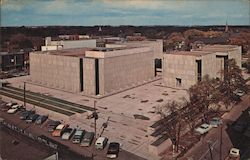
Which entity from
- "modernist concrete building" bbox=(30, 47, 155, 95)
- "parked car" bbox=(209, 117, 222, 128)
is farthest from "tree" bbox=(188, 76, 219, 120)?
"modernist concrete building" bbox=(30, 47, 155, 95)

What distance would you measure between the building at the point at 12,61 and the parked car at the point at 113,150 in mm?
25023

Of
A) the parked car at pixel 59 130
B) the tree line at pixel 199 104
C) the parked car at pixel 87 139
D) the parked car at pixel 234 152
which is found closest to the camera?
the parked car at pixel 234 152

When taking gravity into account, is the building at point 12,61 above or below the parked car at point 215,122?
above

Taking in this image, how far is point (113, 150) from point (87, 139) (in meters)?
1.80

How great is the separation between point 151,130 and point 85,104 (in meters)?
7.08

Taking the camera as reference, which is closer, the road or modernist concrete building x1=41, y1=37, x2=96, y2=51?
the road

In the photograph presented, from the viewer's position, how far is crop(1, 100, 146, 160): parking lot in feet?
42.7

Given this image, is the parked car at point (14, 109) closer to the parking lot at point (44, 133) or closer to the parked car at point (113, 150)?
the parking lot at point (44, 133)

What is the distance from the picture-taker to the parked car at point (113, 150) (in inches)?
499

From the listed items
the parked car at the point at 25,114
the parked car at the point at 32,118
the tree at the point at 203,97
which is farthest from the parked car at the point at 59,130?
the tree at the point at 203,97

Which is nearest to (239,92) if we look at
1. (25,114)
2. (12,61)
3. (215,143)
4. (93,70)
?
(215,143)

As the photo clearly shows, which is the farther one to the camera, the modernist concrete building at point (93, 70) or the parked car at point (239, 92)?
the modernist concrete building at point (93, 70)

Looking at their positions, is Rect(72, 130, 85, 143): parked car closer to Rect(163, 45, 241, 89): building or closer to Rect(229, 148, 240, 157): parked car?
Rect(229, 148, 240, 157): parked car

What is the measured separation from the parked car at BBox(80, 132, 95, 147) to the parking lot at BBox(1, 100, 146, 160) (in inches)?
8.3
